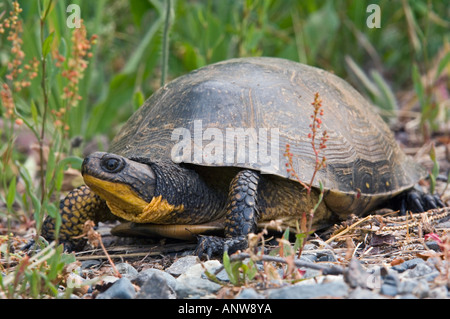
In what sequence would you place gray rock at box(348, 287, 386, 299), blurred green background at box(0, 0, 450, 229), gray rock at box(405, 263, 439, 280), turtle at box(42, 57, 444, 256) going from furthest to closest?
blurred green background at box(0, 0, 450, 229)
turtle at box(42, 57, 444, 256)
gray rock at box(405, 263, 439, 280)
gray rock at box(348, 287, 386, 299)

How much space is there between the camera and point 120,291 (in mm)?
1932

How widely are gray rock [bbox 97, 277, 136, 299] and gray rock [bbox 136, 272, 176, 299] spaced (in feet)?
0.13

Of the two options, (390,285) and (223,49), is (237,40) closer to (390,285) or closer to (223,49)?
(223,49)

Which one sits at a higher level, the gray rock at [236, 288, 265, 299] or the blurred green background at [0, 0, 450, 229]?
the blurred green background at [0, 0, 450, 229]

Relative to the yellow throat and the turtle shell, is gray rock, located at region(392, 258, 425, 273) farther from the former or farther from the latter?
the yellow throat

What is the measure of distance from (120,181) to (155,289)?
0.78 meters

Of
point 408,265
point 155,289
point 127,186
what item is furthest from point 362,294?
point 127,186

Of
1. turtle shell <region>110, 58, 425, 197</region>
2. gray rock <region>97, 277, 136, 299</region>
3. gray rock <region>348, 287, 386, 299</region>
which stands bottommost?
gray rock <region>97, 277, 136, 299</region>

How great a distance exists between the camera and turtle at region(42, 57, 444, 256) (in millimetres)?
2623

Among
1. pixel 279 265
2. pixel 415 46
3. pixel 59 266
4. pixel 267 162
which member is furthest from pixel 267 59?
pixel 415 46

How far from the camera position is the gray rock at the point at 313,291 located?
1.76 m

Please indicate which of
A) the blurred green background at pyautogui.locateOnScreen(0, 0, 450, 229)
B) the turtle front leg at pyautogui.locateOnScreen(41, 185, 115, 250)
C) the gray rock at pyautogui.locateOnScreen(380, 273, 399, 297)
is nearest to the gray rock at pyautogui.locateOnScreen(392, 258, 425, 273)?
the gray rock at pyautogui.locateOnScreen(380, 273, 399, 297)

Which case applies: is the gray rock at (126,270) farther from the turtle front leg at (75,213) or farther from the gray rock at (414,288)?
the gray rock at (414,288)
